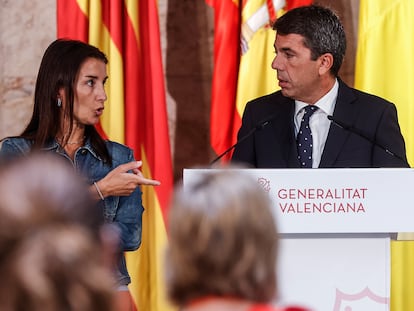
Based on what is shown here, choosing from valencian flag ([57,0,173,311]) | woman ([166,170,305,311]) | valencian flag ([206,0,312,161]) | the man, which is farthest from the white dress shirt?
woman ([166,170,305,311])

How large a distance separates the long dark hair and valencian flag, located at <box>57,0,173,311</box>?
1.22 meters

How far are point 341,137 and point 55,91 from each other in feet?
3.60

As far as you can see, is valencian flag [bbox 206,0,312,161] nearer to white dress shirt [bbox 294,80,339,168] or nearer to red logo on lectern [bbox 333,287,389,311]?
white dress shirt [bbox 294,80,339,168]

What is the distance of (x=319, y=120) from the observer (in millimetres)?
3697

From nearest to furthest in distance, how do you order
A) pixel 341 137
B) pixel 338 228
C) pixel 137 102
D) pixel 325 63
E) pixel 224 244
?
pixel 224 244 → pixel 338 228 → pixel 341 137 → pixel 325 63 → pixel 137 102

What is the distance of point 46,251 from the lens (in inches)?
47.6

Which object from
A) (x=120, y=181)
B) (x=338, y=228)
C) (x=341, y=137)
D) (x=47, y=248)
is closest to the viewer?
(x=47, y=248)

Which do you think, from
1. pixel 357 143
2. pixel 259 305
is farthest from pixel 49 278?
pixel 357 143

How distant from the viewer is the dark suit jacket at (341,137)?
11.6ft

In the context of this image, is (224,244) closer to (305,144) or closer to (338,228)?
(338,228)

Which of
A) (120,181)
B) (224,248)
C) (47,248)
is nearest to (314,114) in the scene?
(120,181)

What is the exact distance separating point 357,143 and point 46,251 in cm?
249

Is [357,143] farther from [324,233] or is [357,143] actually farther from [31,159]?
[31,159]

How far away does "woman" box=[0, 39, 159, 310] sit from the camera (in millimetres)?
3340
